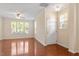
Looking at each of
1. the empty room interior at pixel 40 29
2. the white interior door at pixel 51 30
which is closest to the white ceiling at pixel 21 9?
the empty room interior at pixel 40 29

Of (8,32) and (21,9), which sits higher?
(21,9)

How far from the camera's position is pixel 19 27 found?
1.42 metres

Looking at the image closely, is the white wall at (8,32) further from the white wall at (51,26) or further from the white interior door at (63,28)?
the white interior door at (63,28)

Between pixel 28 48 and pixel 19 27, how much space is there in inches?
13.0

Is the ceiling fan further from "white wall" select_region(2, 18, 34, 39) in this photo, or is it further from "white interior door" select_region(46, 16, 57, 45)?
"white interior door" select_region(46, 16, 57, 45)

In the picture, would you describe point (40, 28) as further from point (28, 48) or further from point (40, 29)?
point (28, 48)

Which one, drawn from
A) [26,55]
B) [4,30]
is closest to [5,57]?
[26,55]

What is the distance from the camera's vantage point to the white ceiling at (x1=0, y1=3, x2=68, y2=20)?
125 centimetres

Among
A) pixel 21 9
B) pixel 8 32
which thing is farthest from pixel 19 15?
pixel 8 32

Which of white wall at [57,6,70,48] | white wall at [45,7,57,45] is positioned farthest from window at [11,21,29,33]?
white wall at [57,6,70,48]

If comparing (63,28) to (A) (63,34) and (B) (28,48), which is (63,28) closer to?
(A) (63,34)

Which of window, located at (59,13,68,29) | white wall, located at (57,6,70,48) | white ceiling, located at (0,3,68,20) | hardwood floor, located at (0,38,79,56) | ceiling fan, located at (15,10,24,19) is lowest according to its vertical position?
hardwood floor, located at (0,38,79,56)

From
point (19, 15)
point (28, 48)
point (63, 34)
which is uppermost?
point (19, 15)

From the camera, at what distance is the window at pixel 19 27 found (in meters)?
1.39
